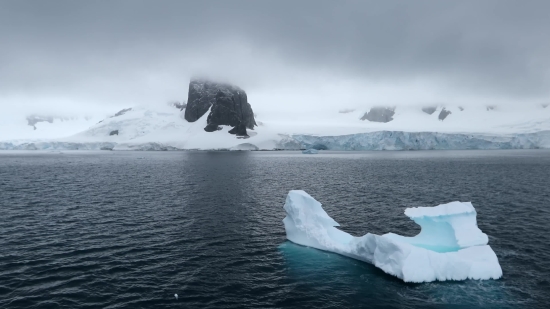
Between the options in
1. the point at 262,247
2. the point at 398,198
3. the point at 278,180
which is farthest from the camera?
the point at 278,180

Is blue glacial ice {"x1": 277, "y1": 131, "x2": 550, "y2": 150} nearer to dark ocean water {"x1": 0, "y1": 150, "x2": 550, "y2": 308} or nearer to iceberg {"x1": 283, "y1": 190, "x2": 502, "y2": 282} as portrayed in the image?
dark ocean water {"x1": 0, "y1": 150, "x2": 550, "y2": 308}

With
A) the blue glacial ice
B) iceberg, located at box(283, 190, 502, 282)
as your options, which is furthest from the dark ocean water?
the blue glacial ice

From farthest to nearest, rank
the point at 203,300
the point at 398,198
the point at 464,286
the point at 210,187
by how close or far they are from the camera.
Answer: the point at 210,187
the point at 398,198
the point at 464,286
the point at 203,300

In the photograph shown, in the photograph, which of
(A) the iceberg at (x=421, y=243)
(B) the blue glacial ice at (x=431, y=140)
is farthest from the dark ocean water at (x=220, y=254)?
(B) the blue glacial ice at (x=431, y=140)

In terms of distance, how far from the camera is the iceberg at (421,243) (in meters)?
19.4

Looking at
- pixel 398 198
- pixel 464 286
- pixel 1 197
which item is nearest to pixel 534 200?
pixel 398 198

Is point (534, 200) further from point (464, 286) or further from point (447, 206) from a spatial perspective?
point (464, 286)

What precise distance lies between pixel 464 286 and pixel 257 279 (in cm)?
1129

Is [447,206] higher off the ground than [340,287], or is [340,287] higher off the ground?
[447,206]

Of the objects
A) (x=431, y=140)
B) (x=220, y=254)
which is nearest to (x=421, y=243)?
(x=220, y=254)

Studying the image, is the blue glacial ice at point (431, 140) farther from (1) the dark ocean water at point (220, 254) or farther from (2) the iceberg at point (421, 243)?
(2) the iceberg at point (421, 243)

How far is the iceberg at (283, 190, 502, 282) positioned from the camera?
19438mm

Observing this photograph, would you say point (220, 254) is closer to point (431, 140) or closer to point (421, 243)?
point (421, 243)

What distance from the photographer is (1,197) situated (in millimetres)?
42500
